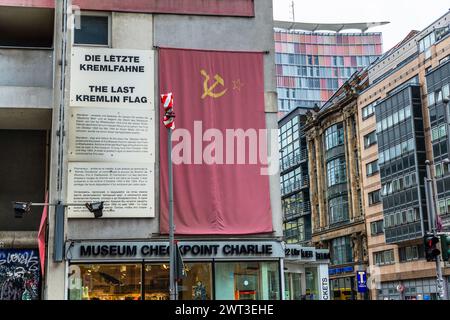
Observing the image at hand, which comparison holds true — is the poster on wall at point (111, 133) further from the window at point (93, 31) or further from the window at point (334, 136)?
the window at point (334, 136)

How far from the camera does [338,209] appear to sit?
3706 inches

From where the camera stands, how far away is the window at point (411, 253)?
72625mm

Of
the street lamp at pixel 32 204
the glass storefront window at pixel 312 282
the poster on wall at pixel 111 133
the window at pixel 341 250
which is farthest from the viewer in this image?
the window at pixel 341 250

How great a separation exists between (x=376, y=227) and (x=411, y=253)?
9.77 metres

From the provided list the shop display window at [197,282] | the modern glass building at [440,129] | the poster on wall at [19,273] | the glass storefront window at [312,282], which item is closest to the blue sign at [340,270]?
the modern glass building at [440,129]

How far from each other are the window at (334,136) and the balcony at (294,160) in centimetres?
965

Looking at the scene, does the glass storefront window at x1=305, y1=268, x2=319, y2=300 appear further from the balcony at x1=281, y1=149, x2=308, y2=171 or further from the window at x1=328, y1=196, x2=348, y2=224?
the balcony at x1=281, y1=149, x2=308, y2=171

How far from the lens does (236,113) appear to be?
2294 cm

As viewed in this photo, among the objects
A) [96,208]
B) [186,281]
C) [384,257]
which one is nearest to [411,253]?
[384,257]

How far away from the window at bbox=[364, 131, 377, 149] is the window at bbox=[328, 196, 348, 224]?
31.4 feet

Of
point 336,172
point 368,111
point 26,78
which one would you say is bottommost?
point 26,78

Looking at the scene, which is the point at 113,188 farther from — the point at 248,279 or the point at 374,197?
the point at 374,197

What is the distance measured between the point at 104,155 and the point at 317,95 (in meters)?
131
